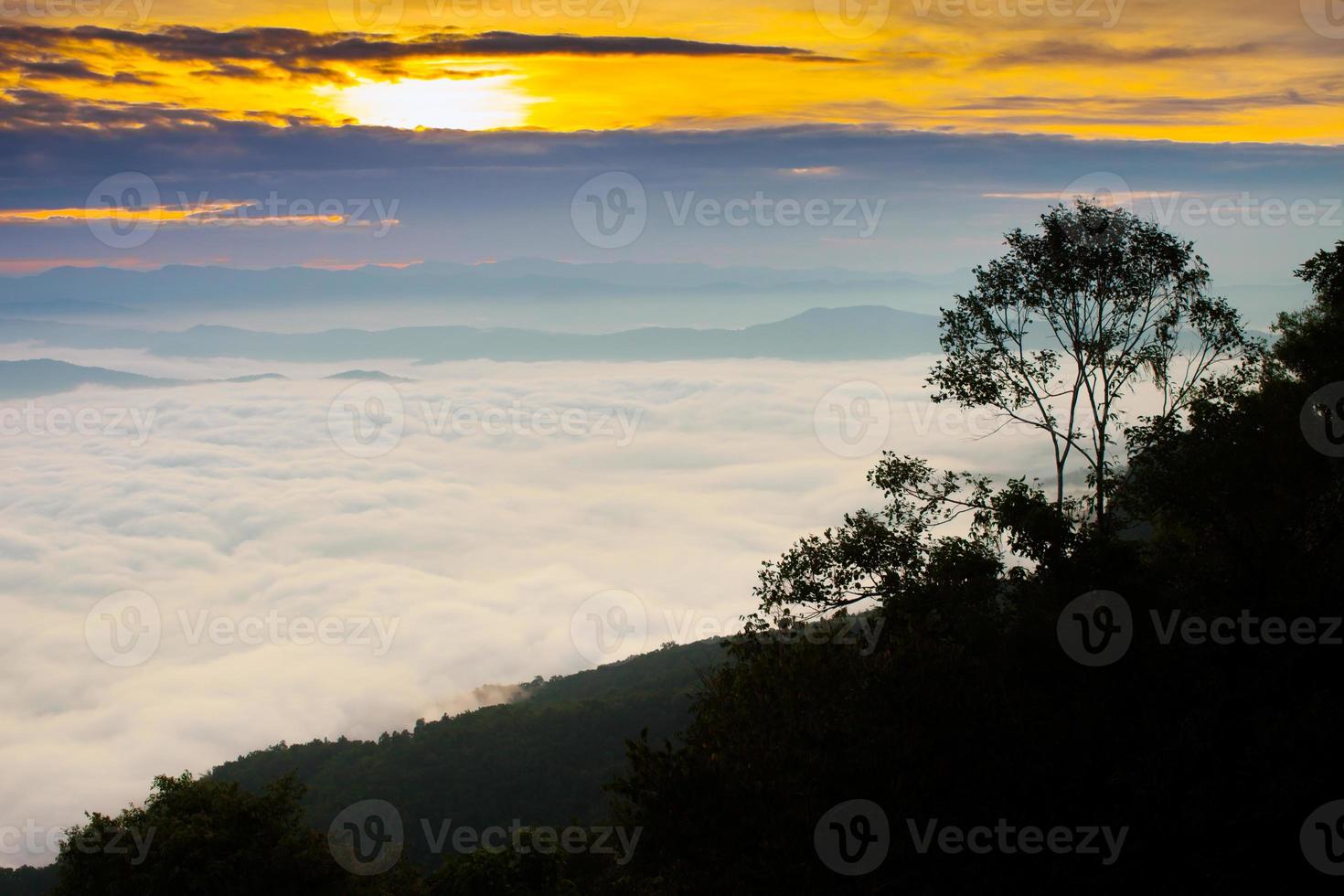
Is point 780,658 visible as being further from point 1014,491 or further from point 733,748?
point 1014,491

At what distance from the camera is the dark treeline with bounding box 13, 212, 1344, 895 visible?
1155cm

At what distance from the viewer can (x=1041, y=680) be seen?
15.0 m

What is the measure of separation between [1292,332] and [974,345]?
7140 mm

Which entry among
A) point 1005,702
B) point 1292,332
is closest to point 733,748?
point 1005,702

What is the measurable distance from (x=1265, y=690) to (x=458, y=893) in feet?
45.1

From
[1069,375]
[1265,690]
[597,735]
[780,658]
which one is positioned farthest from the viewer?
[597,735]

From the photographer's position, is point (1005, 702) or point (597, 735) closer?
point (1005, 702)

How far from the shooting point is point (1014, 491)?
1683cm

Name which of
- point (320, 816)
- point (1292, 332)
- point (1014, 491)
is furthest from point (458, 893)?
point (320, 816)

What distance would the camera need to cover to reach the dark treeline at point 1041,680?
11.6m

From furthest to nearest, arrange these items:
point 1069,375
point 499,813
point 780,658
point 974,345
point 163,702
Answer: point 163,702 → point 499,813 → point 1069,375 → point 974,345 → point 780,658

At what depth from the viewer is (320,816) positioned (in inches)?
1969

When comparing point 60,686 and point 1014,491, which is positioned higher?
point 60,686

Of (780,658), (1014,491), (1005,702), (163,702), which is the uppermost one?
(163,702)
